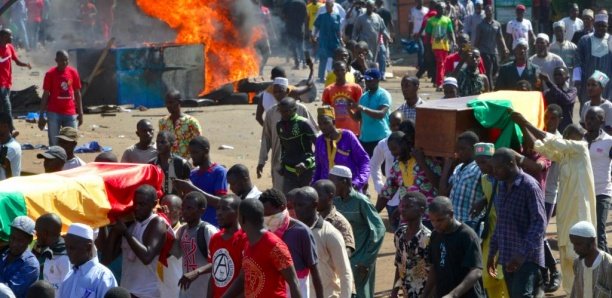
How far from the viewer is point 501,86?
14969 millimetres

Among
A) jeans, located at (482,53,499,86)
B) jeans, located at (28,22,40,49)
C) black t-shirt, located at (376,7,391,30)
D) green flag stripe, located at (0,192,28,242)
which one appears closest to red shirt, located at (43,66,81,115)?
green flag stripe, located at (0,192,28,242)

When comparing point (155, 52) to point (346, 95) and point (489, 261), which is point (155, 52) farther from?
point (489, 261)

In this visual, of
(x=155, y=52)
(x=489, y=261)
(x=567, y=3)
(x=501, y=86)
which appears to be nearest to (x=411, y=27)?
(x=567, y=3)

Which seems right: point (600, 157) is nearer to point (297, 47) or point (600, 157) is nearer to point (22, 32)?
point (297, 47)

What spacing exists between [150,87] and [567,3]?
11.3m

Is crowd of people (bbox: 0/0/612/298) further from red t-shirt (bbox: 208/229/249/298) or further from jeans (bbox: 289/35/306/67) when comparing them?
jeans (bbox: 289/35/306/67)

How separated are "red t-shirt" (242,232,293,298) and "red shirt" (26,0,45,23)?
86.2 feet

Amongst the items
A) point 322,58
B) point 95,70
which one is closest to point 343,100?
point 95,70

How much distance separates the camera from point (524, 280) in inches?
361

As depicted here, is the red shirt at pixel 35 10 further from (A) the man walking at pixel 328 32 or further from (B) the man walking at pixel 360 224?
(B) the man walking at pixel 360 224

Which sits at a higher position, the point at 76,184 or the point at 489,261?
the point at 76,184

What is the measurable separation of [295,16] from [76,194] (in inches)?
784

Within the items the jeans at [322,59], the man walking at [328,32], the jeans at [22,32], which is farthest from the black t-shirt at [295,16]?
the jeans at [22,32]

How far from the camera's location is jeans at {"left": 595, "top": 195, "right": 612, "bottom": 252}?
10906 millimetres
